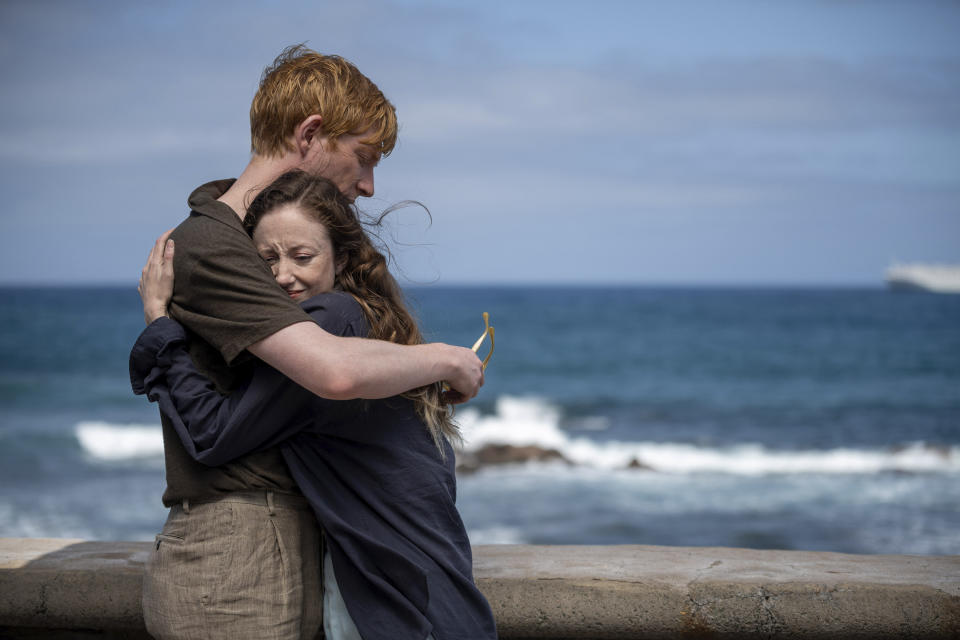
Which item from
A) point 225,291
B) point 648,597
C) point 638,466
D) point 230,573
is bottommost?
point 638,466

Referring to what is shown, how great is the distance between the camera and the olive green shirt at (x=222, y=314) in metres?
1.66

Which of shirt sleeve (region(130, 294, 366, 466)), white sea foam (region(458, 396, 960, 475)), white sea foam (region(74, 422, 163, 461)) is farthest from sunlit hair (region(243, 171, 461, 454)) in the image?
white sea foam (region(74, 422, 163, 461))

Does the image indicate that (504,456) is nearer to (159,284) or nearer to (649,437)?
(649,437)

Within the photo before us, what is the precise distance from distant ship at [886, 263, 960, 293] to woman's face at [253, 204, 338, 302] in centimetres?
8057

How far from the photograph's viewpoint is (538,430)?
17.8m

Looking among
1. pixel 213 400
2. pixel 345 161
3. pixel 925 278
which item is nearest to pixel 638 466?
pixel 345 161

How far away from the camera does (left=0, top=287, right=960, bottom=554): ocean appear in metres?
9.50

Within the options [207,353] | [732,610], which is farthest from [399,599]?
[732,610]

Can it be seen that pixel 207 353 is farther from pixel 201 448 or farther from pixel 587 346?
pixel 587 346

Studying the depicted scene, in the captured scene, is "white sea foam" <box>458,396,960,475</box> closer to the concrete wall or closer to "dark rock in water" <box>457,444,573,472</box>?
"dark rock in water" <box>457,444,573,472</box>

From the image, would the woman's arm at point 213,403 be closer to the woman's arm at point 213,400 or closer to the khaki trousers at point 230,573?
the woman's arm at point 213,400

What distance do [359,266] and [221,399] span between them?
42 cm

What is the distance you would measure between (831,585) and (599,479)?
32.7 feet

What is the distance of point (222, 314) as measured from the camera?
5.55ft
